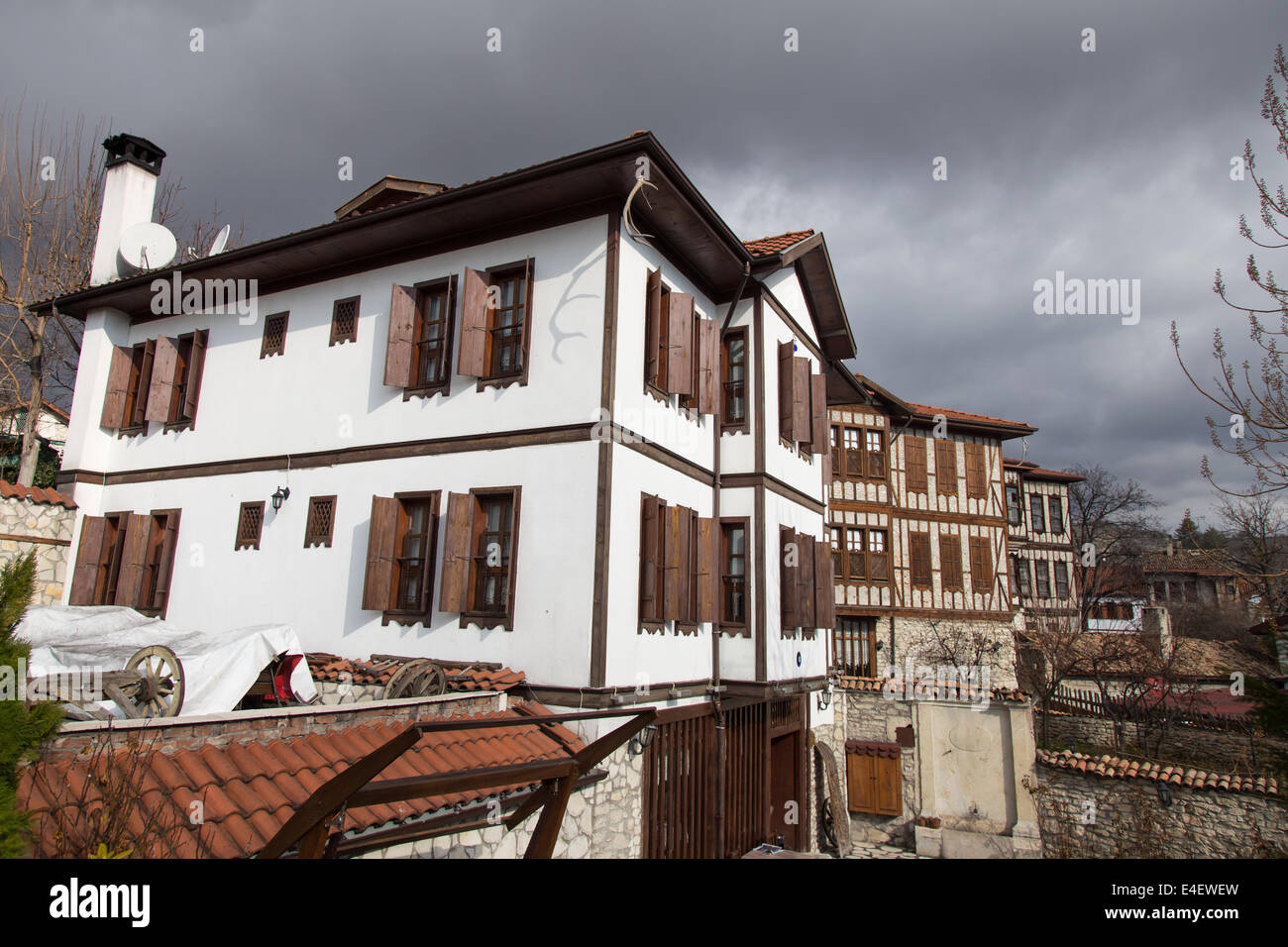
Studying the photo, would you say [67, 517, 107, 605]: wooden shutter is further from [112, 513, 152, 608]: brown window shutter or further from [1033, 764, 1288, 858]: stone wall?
[1033, 764, 1288, 858]: stone wall

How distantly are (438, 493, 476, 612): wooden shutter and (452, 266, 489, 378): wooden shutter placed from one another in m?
1.73

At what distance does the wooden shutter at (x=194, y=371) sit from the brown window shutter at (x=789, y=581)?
33.1 ft

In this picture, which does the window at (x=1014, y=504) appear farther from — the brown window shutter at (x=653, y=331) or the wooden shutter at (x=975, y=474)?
the brown window shutter at (x=653, y=331)

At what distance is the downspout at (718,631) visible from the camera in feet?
34.2

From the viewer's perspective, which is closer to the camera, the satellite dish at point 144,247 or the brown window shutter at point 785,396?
the brown window shutter at point 785,396

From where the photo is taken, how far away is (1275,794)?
13172 mm

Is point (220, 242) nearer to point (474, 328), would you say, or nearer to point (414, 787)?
point (474, 328)

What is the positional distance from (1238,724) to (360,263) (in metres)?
22.5

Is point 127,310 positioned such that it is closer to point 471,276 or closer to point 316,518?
point 316,518

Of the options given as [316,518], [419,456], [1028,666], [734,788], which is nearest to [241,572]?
[316,518]

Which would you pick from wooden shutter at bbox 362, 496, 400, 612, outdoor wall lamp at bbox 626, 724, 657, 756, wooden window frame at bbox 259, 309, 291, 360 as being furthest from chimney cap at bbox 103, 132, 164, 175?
outdoor wall lamp at bbox 626, 724, 657, 756

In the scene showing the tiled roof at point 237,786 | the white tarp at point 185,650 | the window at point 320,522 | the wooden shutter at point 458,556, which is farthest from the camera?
the window at point 320,522

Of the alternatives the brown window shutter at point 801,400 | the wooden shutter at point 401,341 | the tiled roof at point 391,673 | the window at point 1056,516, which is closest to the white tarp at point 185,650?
the tiled roof at point 391,673

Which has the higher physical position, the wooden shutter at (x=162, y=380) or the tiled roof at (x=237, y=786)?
the wooden shutter at (x=162, y=380)
